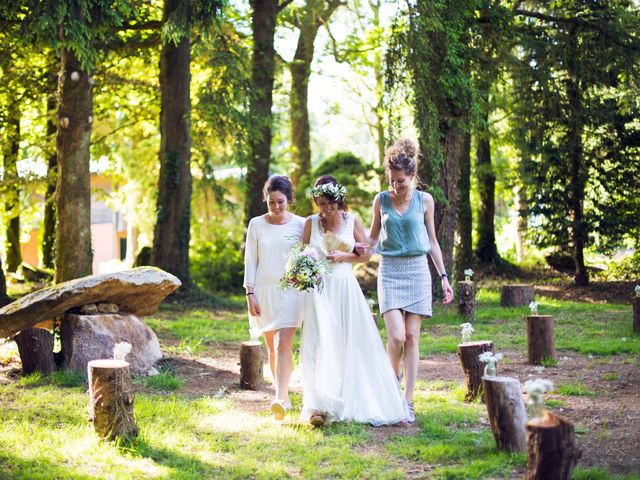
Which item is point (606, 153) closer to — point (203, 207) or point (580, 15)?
point (580, 15)

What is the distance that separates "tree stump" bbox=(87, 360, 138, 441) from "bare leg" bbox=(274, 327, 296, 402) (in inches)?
55.7

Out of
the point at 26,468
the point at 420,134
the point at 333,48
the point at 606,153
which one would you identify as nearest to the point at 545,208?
the point at 606,153

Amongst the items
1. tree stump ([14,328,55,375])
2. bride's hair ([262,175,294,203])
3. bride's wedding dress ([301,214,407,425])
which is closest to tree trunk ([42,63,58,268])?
tree stump ([14,328,55,375])

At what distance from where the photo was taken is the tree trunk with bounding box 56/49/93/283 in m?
12.0

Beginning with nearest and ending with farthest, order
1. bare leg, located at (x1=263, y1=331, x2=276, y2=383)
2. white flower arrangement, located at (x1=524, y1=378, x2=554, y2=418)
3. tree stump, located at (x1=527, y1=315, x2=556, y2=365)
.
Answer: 1. white flower arrangement, located at (x1=524, y1=378, x2=554, y2=418)
2. bare leg, located at (x1=263, y1=331, x2=276, y2=383)
3. tree stump, located at (x1=527, y1=315, x2=556, y2=365)

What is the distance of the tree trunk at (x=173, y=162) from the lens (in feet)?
55.3

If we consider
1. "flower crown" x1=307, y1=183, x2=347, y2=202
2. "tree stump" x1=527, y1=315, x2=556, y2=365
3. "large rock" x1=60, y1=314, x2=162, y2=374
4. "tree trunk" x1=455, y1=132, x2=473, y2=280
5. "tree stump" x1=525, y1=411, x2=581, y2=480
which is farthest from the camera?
"tree trunk" x1=455, y1=132, x2=473, y2=280

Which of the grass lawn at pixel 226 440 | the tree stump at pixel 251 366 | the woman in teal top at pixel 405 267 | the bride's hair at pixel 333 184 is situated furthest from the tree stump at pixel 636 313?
the bride's hair at pixel 333 184

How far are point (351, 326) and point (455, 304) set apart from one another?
30.4 feet

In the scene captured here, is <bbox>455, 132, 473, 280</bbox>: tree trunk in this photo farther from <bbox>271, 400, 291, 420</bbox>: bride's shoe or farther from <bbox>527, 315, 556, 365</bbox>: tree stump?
<bbox>271, 400, 291, 420</bbox>: bride's shoe

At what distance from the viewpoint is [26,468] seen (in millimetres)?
5711

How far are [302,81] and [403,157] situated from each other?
16.4 metres

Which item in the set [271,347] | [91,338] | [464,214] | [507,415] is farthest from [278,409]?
[464,214]

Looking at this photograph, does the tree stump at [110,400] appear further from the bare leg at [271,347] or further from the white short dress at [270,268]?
the bare leg at [271,347]
